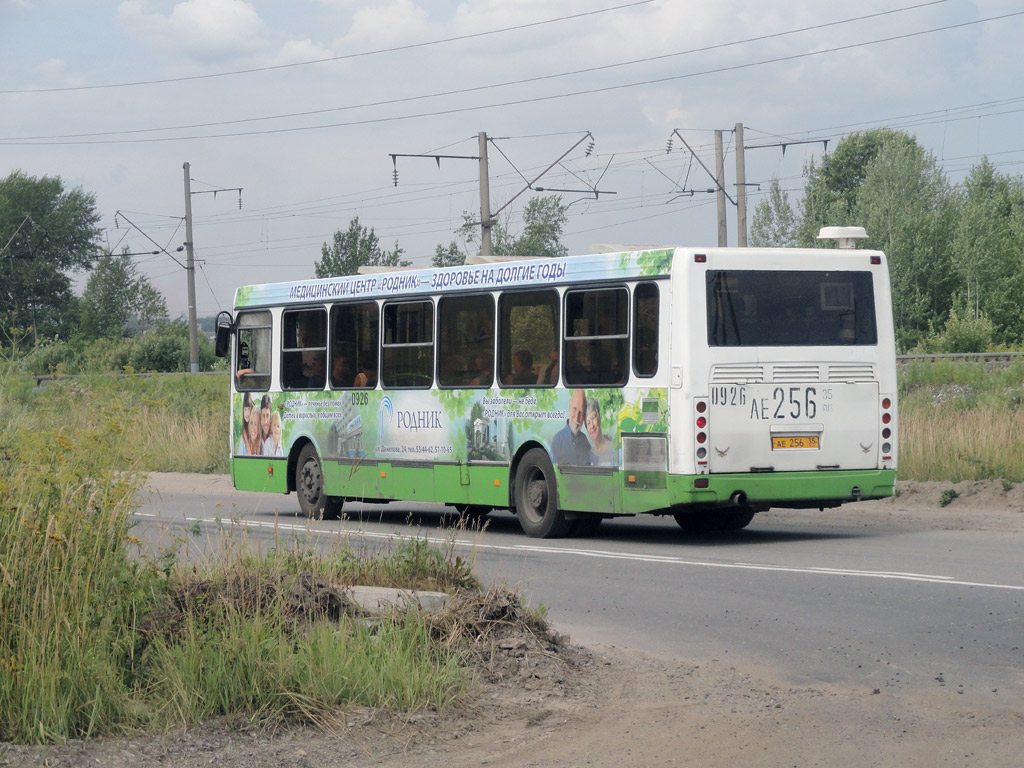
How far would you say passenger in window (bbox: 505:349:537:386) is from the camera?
15414 millimetres

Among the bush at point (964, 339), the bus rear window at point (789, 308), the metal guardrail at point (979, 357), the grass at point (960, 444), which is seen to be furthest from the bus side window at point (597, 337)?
the bush at point (964, 339)

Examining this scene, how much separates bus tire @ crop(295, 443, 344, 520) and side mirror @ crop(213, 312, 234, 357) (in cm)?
197

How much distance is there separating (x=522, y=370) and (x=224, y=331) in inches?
230

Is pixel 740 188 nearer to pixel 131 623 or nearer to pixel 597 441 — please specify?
pixel 597 441

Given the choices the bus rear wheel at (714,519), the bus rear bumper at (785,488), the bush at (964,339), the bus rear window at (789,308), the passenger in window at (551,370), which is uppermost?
the bush at (964,339)

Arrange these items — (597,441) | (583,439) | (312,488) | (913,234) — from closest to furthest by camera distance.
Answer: (597,441), (583,439), (312,488), (913,234)

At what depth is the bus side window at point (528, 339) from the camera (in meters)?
15.2

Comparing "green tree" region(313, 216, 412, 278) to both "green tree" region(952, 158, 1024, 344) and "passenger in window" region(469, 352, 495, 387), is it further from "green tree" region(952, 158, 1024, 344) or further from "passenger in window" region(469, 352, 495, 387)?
"passenger in window" region(469, 352, 495, 387)

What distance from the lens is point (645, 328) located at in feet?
46.2

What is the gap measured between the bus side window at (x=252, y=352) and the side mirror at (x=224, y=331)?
5.0 inches

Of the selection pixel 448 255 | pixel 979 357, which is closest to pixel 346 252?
pixel 448 255

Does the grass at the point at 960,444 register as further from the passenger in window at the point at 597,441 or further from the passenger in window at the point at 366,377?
the passenger in window at the point at 366,377

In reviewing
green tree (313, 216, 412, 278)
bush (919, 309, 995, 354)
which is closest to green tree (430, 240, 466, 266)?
green tree (313, 216, 412, 278)

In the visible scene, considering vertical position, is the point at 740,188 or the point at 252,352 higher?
the point at 740,188
